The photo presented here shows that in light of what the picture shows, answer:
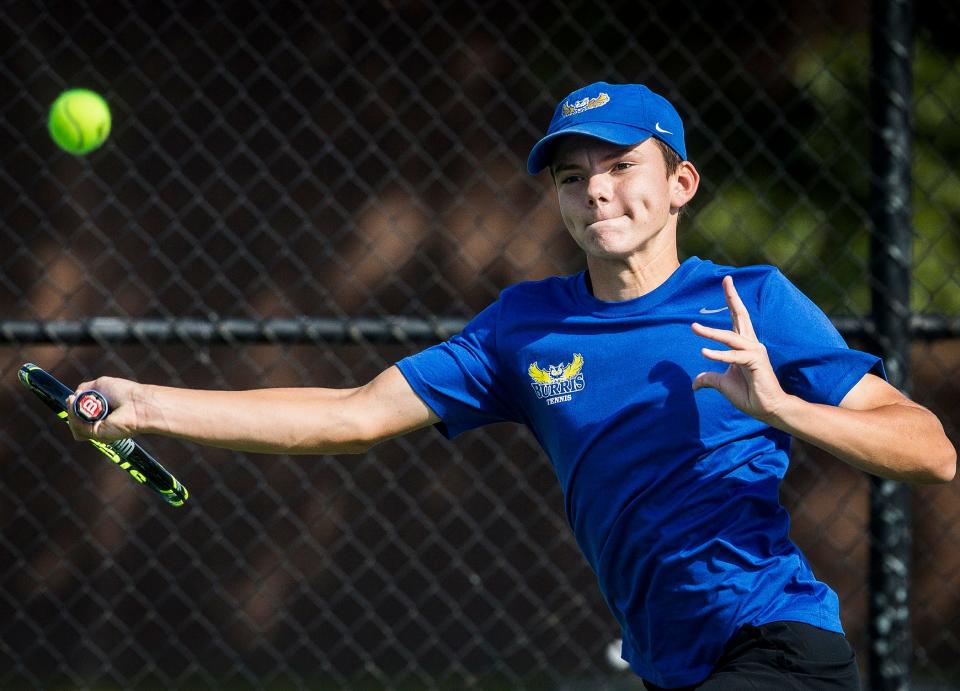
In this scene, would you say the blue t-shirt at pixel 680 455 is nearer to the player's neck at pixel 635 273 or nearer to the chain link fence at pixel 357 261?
the player's neck at pixel 635 273

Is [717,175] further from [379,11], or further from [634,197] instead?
[634,197]

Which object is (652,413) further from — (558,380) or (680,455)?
(558,380)

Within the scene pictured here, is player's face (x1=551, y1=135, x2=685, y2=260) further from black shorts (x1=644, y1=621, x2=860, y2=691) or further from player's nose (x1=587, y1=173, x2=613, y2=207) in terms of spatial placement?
black shorts (x1=644, y1=621, x2=860, y2=691)

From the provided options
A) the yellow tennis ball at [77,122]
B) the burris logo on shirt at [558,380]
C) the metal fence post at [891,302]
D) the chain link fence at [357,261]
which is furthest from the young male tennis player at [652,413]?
the chain link fence at [357,261]

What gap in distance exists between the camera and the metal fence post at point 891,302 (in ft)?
11.4

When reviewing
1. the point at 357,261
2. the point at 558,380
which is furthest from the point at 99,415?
the point at 357,261

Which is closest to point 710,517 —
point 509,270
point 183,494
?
point 183,494

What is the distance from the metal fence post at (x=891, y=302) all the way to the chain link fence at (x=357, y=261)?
3.27 feet

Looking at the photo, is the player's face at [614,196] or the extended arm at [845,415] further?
the player's face at [614,196]

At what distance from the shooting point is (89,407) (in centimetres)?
217

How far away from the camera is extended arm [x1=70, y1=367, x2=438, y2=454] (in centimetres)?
224

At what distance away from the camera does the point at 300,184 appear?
15.4 ft

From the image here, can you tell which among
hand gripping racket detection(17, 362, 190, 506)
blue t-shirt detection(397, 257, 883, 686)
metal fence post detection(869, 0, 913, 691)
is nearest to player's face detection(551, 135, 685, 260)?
blue t-shirt detection(397, 257, 883, 686)

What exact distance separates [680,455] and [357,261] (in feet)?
8.65
